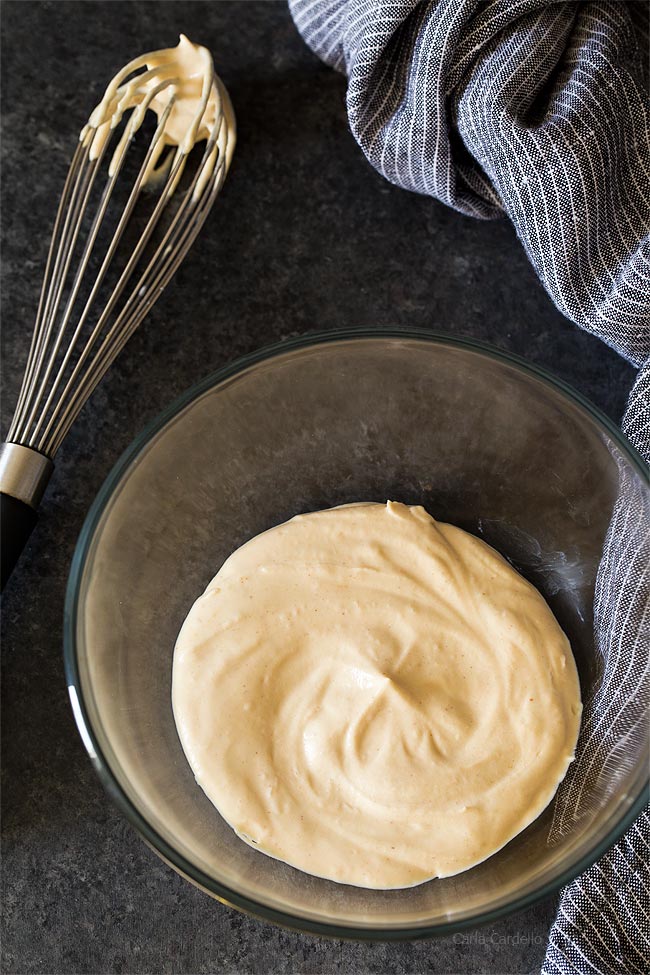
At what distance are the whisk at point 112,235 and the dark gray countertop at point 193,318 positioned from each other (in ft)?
0.12

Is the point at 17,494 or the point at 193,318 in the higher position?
the point at 193,318

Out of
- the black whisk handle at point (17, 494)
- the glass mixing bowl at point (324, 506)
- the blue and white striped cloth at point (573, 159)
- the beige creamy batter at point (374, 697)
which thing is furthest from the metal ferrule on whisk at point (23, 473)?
the blue and white striped cloth at point (573, 159)

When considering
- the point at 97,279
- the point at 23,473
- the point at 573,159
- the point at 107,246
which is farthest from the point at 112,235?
the point at 573,159

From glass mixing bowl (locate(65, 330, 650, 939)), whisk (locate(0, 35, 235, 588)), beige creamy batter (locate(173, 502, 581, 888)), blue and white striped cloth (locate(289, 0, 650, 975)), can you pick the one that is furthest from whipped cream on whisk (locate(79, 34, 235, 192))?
beige creamy batter (locate(173, 502, 581, 888))

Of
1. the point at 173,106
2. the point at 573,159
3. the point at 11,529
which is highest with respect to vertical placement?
the point at 573,159

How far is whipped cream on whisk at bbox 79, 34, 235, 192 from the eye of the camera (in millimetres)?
1017

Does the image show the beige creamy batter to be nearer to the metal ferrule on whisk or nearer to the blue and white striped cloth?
the blue and white striped cloth

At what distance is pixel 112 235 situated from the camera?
1.09 m

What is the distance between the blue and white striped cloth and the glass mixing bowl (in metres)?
0.05

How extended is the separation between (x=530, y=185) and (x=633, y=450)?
0.29 metres

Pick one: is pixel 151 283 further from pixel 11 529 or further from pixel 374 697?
pixel 374 697

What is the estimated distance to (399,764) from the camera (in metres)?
0.90

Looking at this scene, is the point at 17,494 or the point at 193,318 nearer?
the point at 17,494

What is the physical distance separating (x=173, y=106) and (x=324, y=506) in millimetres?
484
